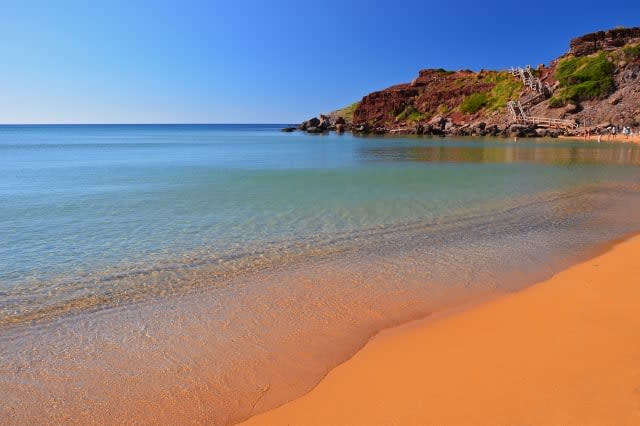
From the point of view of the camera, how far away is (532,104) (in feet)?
198

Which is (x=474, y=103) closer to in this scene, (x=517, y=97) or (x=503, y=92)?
(x=503, y=92)

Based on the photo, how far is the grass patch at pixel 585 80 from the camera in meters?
53.6

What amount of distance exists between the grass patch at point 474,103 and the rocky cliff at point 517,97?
0.50ft

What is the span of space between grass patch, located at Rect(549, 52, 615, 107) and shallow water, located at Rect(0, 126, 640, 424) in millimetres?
45952

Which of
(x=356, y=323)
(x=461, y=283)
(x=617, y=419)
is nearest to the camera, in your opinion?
(x=617, y=419)

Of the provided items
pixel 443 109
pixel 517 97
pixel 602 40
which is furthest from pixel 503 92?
pixel 602 40

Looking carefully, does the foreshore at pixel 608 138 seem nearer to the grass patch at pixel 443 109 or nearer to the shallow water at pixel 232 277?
the grass patch at pixel 443 109

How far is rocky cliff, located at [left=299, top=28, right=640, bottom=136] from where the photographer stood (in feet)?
171

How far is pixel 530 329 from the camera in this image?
4.80 metres

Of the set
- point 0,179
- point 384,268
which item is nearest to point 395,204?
point 384,268

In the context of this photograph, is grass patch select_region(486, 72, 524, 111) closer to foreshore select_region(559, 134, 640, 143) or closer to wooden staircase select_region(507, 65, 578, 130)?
wooden staircase select_region(507, 65, 578, 130)

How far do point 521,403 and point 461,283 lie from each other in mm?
3240

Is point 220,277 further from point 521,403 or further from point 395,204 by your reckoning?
point 395,204

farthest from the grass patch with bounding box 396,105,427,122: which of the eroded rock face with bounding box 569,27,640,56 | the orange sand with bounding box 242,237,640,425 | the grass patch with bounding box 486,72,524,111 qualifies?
the orange sand with bounding box 242,237,640,425
